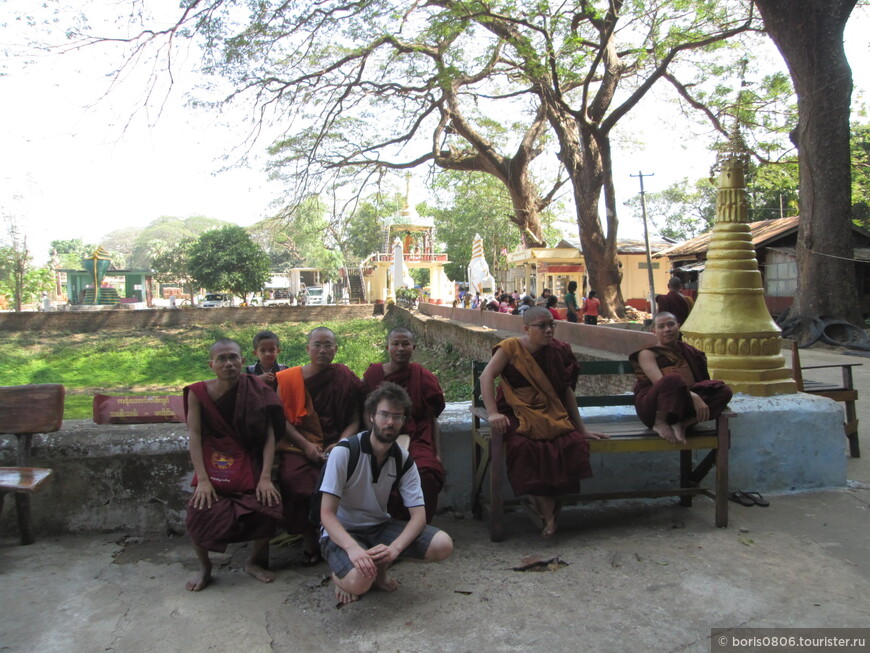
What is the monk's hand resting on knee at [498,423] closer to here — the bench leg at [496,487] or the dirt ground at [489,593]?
the bench leg at [496,487]

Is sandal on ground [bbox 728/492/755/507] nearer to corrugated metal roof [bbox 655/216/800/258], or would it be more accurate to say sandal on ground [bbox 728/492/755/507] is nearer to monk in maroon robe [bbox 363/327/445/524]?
monk in maroon robe [bbox 363/327/445/524]

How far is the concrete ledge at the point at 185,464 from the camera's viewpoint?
10.7 ft

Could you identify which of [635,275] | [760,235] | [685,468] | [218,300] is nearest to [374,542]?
[685,468]

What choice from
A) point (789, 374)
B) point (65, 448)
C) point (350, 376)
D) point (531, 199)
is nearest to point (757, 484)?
point (789, 374)

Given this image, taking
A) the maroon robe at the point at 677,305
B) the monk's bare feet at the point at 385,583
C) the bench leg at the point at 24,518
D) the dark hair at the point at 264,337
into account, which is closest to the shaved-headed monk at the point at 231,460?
the monk's bare feet at the point at 385,583

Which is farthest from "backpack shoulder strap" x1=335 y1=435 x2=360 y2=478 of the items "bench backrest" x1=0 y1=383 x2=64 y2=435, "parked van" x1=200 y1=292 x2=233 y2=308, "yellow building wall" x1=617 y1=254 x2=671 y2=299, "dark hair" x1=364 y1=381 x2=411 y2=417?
"parked van" x1=200 y1=292 x2=233 y2=308

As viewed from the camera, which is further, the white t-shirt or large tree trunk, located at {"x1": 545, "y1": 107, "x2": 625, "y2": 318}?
large tree trunk, located at {"x1": 545, "y1": 107, "x2": 625, "y2": 318}

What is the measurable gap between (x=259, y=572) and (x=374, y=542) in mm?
596

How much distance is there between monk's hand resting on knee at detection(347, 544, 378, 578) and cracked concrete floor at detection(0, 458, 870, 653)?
0.22 meters

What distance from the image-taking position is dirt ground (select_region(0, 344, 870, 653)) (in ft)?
7.38

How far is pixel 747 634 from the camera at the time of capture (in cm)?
221

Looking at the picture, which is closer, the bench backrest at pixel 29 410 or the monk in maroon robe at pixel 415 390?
the bench backrest at pixel 29 410

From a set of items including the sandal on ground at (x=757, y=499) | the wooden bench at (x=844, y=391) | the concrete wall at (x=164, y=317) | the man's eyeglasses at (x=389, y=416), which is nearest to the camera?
the man's eyeglasses at (x=389, y=416)

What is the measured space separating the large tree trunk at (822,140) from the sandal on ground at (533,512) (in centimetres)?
1031
